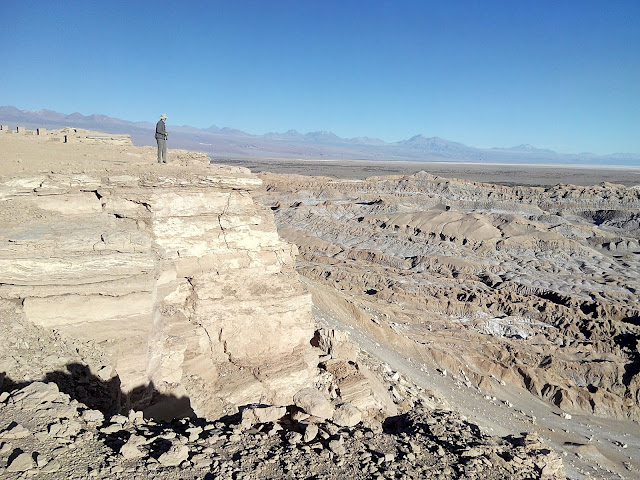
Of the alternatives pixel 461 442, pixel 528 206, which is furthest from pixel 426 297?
pixel 528 206

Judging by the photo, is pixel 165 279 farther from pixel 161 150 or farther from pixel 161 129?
pixel 161 129

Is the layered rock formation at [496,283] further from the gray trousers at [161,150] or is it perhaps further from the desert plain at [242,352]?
the gray trousers at [161,150]

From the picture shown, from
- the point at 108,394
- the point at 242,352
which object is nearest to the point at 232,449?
the point at 108,394

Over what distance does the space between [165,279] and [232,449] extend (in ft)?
13.4

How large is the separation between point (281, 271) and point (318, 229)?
20.9m

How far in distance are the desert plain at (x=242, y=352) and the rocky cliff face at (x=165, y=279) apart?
0.03 meters

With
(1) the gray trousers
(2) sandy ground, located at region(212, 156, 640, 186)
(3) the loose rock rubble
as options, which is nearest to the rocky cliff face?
(1) the gray trousers

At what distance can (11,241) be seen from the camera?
18.0ft

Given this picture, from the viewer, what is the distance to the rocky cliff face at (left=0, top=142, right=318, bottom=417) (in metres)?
5.70

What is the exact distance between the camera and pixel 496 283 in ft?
67.7

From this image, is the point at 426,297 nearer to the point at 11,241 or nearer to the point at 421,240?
the point at 421,240

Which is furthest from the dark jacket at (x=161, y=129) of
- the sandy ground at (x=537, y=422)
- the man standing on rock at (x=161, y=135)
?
the sandy ground at (x=537, y=422)

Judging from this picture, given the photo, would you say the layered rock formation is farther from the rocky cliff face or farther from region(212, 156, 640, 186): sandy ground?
region(212, 156, 640, 186): sandy ground

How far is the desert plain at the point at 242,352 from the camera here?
157 inches
